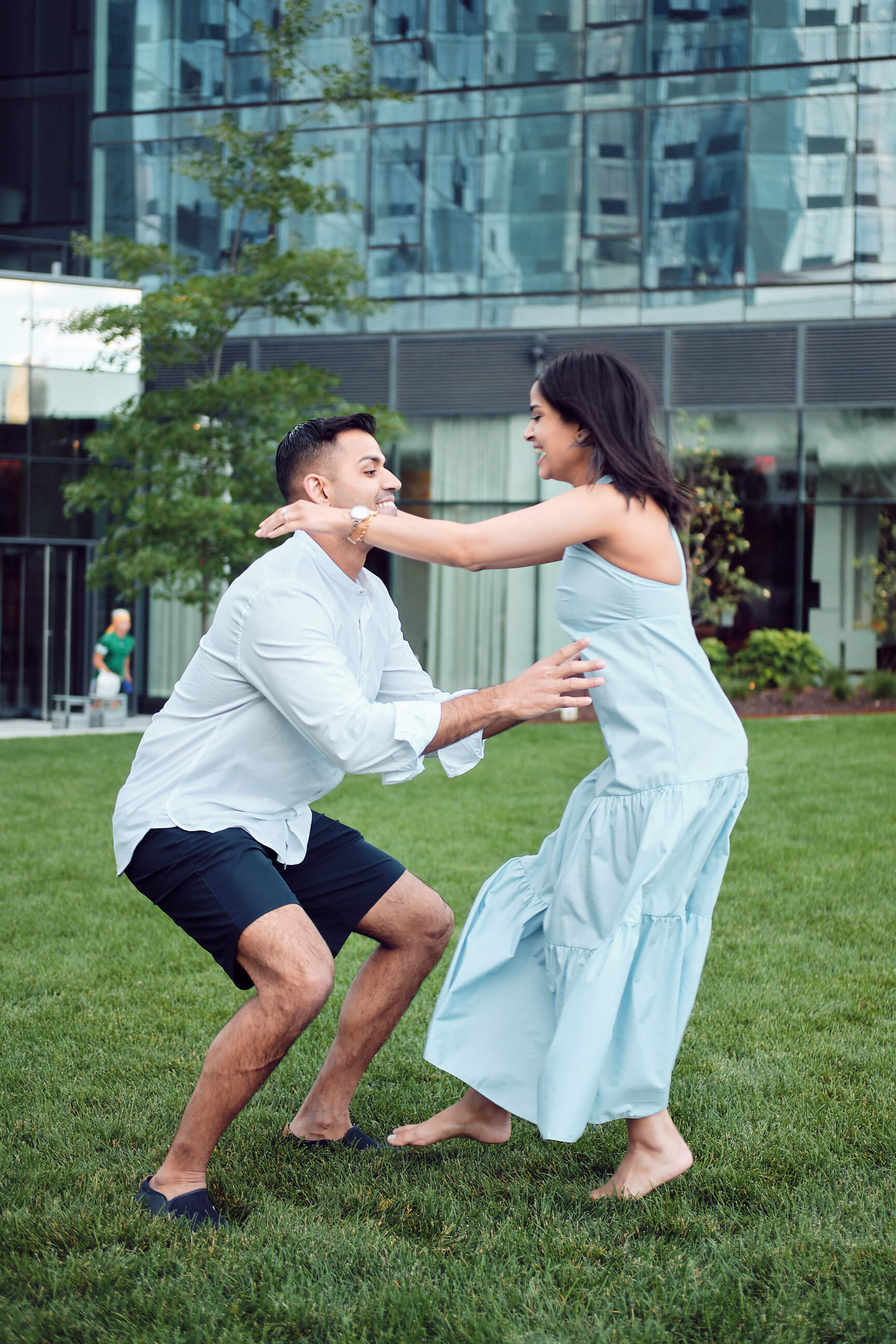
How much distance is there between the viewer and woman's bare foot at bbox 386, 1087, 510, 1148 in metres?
3.65

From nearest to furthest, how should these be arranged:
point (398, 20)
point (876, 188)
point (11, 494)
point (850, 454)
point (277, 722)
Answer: point (277, 722) → point (876, 188) → point (850, 454) → point (11, 494) → point (398, 20)

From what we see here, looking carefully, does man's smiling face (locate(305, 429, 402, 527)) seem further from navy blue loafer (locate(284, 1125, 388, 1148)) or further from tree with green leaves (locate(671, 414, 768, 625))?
tree with green leaves (locate(671, 414, 768, 625))

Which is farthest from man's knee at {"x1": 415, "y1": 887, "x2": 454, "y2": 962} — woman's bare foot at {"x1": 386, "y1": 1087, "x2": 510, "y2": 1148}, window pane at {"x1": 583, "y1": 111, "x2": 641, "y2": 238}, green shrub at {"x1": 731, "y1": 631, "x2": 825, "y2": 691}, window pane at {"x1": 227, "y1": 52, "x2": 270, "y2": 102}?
window pane at {"x1": 227, "y1": 52, "x2": 270, "y2": 102}

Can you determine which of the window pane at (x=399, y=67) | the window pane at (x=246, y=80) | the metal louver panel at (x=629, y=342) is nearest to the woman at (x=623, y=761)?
the metal louver panel at (x=629, y=342)

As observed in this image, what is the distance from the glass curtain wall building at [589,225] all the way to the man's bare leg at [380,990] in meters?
17.0

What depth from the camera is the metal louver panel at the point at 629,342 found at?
784 inches

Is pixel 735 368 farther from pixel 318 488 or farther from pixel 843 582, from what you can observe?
pixel 318 488

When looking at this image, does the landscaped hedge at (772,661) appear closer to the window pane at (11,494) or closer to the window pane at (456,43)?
the window pane at (456,43)

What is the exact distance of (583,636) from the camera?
324 cm

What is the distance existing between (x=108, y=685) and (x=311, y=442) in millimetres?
15480

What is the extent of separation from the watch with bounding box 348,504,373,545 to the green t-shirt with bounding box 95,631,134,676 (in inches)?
628

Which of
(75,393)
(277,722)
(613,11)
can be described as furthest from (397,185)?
(277,722)

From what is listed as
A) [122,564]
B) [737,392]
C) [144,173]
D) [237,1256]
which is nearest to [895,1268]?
[237,1256]

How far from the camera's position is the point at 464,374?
20.6m
